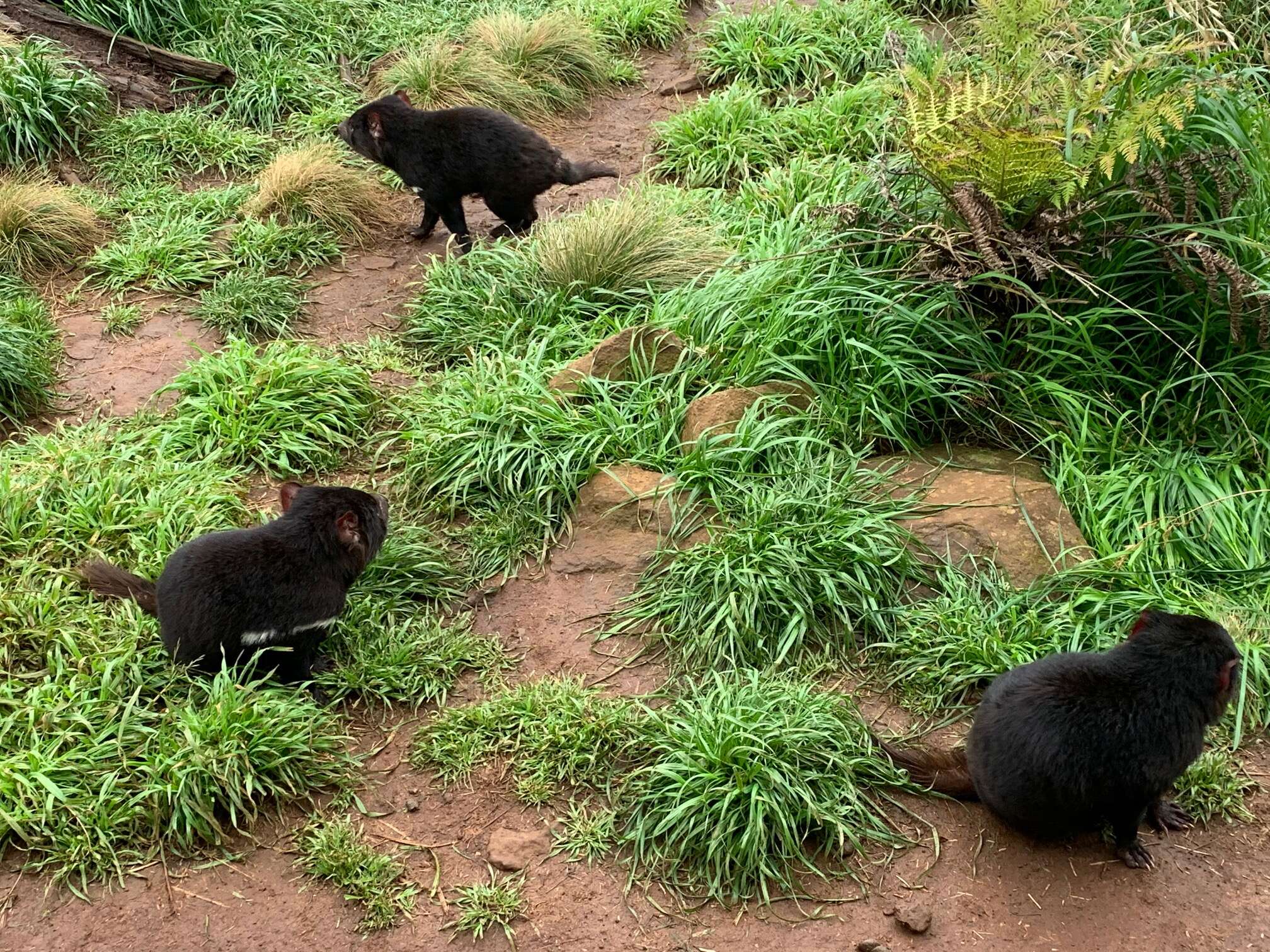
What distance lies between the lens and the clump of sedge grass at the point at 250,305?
19.0ft

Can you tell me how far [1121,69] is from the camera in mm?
4574

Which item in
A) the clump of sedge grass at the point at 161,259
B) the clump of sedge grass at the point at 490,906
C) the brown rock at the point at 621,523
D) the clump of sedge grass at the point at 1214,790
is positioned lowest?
the clump of sedge grass at the point at 490,906

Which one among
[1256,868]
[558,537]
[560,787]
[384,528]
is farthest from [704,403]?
[1256,868]

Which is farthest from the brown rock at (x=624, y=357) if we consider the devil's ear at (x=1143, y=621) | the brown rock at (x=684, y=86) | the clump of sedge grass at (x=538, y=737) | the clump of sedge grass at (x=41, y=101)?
the clump of sedge grass at (x=41, y=101)

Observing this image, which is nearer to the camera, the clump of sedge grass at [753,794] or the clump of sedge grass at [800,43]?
the clump of sedge grass at [753,794]

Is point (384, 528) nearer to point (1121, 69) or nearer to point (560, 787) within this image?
point (560, 787)

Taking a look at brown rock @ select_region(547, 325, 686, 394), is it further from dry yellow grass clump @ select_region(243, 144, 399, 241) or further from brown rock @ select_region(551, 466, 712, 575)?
dry yellow grass clump @ select_region(243, 144, 399, 241)

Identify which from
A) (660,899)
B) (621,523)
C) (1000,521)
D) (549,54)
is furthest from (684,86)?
(660,899)

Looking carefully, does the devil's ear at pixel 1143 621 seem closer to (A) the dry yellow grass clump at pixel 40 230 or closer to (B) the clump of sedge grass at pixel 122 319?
(B) the clump of sedge grass at pixel 122 319

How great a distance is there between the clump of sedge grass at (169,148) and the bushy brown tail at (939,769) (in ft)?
17.4

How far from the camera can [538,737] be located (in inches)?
147

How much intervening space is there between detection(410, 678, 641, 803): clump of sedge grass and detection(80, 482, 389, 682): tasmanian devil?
0.51m

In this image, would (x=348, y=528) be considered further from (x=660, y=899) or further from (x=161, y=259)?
(x=161, y=259)

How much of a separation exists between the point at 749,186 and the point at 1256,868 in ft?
13.6
